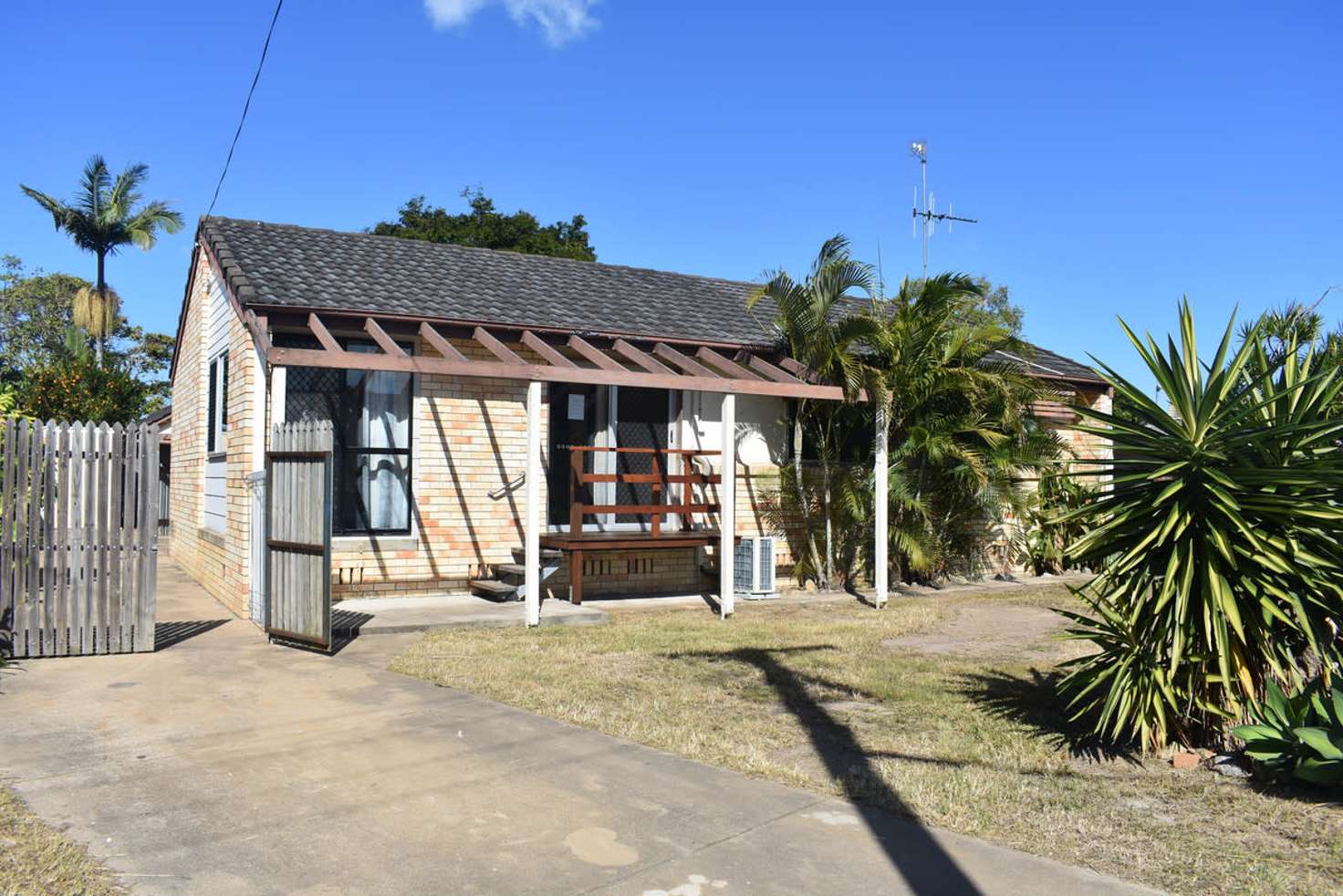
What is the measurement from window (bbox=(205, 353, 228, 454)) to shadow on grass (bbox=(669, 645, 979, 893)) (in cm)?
866

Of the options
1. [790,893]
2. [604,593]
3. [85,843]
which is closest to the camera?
[790,893]

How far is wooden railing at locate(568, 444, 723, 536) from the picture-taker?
12656 mm

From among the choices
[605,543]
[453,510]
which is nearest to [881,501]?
[605,543]

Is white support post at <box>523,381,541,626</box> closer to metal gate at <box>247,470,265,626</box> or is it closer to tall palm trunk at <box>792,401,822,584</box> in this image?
Result: metal gate at <box>247,470,265,626</box>

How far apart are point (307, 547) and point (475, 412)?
3978mm

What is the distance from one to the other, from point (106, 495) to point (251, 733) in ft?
11.2

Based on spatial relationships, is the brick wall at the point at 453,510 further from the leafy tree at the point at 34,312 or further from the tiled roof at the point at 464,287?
the leafy tree at the point at 34,312

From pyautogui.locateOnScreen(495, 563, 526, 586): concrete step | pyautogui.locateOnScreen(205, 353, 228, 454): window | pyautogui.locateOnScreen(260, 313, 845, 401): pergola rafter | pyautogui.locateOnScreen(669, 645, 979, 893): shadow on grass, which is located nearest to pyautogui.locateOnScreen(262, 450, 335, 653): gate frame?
pyautogui.locateOnScreen(260, 313, 845, 401): pergola rafter

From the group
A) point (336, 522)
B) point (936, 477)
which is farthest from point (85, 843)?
point (936, 477)

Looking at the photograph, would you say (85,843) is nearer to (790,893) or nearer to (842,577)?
(790,893)

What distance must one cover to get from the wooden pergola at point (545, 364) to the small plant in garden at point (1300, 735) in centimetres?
673

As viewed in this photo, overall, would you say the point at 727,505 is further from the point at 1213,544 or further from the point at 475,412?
the point at 1213,544

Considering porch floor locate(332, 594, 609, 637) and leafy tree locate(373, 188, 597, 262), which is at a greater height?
leafy tree locate(373, 188, 597, 262)

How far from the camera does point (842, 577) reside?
1457 cm
